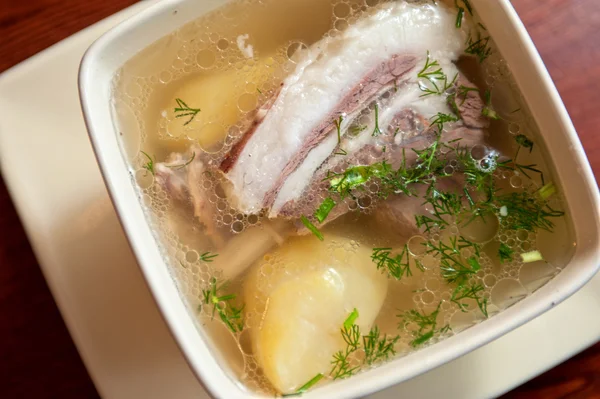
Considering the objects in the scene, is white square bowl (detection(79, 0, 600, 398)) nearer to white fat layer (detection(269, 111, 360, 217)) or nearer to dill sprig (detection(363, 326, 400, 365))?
dill sprig (detection(363, 326, 400, 365))

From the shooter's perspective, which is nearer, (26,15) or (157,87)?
(157,87)

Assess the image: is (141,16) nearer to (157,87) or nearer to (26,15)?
(157,87)

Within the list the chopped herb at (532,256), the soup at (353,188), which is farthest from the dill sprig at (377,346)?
the chopped herb at (532,256)

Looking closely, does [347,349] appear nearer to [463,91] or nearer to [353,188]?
[353,188]

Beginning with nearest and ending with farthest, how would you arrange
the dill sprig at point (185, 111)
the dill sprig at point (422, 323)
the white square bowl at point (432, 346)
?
1. the white square bowl at point (432, 346)
2. the dill sprig at point (422, 323)
3. the dill sprig at point (185, 111)

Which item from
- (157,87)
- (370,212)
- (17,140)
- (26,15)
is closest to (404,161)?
(370,212)

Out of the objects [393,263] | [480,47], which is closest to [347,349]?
[393,263]

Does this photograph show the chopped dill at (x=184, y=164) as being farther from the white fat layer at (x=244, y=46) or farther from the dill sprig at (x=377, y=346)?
the dill sprig at (x=377, y=346)
